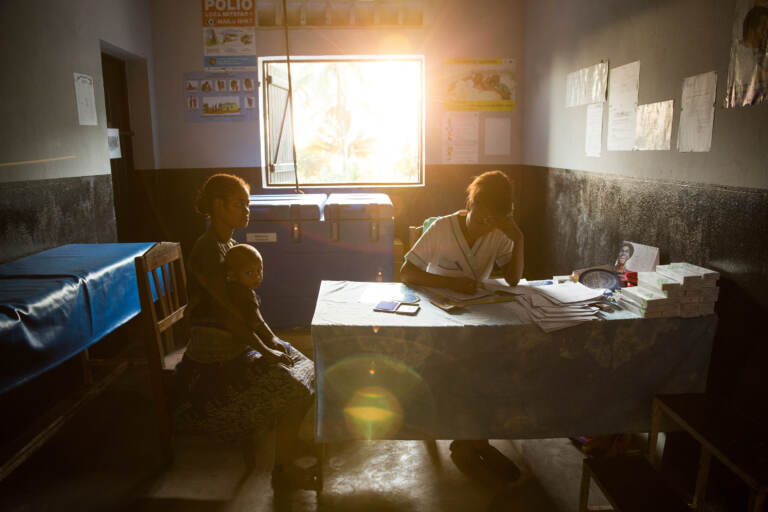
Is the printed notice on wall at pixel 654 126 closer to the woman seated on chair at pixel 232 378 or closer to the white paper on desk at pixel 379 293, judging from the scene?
the white paper on desk at pixel 379 293

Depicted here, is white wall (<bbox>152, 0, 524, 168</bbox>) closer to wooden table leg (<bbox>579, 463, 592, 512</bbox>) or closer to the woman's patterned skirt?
the woman's patterned skirt

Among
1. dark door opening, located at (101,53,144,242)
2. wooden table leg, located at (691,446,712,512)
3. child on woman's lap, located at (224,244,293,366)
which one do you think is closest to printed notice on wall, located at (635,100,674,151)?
wooden table leg, located at (691,446,712,512)

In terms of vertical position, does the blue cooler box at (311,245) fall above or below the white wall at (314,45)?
below

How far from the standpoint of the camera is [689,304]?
1.86 meters

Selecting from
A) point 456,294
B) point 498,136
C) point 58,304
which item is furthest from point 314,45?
point 58,304

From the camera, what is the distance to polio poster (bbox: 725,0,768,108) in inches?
68.3

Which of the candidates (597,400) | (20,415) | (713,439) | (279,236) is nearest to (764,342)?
(713,439)

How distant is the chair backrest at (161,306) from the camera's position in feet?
6.79

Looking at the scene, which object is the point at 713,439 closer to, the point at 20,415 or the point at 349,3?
the point at 20,415

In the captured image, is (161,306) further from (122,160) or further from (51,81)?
(122,160)

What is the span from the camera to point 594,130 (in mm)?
3078

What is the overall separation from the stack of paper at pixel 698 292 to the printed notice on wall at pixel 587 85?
1.50m

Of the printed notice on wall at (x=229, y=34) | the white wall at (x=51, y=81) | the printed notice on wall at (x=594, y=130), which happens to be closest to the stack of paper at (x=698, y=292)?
the printed notice on wall at (x=594, y=130)

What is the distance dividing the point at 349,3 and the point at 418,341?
139 inches
